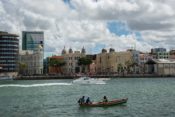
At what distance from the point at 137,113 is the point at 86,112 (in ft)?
23.5

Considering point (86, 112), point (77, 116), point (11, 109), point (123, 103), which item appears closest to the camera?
point (77, 116)

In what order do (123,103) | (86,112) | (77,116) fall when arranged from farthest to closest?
1. (123,103)
2. (86,112)
3. (77,116)

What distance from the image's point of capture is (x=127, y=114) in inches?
2195

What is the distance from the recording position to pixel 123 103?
220 feet

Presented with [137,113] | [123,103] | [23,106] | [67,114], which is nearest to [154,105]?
[123,103]

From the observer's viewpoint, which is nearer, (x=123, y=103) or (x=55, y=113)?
(x=55, y=113)

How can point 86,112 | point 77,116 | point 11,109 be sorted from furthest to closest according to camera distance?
1. point 11,109
2. point 86,112
3. point 77,116

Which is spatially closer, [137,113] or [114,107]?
[137,113]

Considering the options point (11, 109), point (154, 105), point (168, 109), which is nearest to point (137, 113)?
point (168, 109)

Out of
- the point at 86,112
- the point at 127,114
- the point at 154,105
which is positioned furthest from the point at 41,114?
the point at 154,105

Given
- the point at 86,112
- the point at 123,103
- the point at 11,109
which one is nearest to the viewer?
the point at 86,112

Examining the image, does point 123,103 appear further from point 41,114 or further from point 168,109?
point 41,114

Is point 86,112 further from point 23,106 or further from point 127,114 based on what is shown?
point 23,106

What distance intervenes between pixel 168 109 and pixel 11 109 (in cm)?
2284
